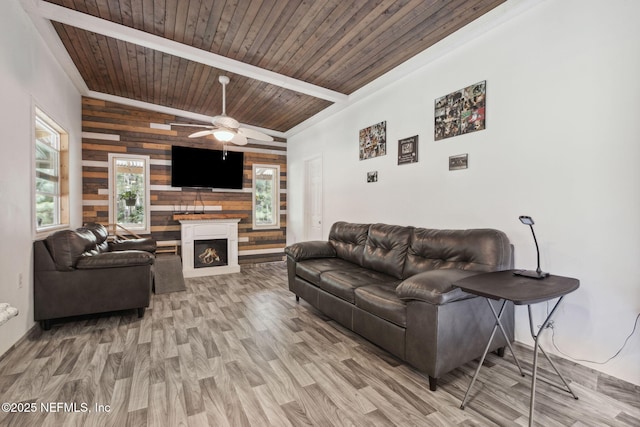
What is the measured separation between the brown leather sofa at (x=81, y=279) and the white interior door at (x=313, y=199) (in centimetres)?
306

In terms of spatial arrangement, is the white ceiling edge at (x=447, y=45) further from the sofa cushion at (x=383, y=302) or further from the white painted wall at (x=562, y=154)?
the sofa cushion at (x=383, y=302)

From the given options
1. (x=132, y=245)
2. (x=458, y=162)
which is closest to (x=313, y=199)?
(x=132, y=245)

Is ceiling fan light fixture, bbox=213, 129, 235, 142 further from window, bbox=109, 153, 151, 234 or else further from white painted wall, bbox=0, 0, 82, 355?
window, bbox=109, 153, 151, 234

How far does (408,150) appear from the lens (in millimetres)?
3545

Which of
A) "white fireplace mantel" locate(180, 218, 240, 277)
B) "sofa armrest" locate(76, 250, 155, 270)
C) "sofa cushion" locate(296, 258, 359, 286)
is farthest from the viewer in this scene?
"white fireplace mantel" locate(180, 218, 240, 277)

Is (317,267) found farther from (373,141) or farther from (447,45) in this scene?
(447,45)

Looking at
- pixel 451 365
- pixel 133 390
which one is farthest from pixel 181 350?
pixel 451 365

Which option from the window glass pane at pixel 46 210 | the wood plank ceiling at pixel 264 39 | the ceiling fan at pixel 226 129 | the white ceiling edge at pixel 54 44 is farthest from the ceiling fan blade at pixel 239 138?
the window glass pane at pixel 46 210

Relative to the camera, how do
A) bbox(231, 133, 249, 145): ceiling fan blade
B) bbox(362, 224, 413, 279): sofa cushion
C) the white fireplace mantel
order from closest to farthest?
1. bbox(362, 224, 413, 279): sofa cushion
2. bbox(231, 133, 249, 145): ceiling fan blade
3. the white fireplace mantel

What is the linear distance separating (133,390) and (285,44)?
3.36 m

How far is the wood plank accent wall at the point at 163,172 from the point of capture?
490 cm

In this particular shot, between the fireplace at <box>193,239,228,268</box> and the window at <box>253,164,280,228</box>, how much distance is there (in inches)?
39.0

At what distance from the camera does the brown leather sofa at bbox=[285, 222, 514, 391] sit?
1938 millimetres

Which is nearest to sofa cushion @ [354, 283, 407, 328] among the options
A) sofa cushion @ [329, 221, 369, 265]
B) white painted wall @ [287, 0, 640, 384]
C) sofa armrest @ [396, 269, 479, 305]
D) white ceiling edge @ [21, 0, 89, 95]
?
sofa armrest @ [396, 269, 479, 305]
